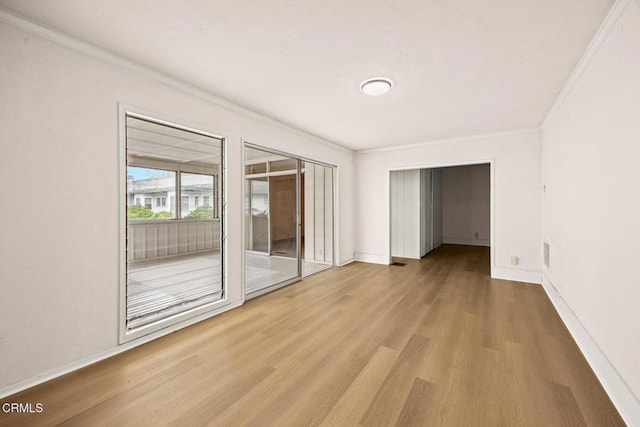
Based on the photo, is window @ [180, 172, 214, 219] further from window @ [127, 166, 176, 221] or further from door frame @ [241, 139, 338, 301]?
door frame @ [241, 139, 338, 301]

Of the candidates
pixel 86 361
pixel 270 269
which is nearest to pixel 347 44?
pixel 86 361

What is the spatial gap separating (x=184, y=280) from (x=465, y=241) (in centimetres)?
798

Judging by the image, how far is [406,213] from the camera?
21.1ft

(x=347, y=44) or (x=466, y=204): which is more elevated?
(x=347, y=44)

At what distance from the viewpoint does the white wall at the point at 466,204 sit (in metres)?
7.90

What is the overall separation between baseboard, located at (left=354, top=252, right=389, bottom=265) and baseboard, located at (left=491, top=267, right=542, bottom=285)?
201cm

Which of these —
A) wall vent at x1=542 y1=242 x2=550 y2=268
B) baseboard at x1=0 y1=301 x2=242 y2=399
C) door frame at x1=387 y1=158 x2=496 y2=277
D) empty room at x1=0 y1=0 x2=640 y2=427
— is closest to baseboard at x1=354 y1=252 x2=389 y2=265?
door frame at x1=387 y1=158 x2=496 y2=277

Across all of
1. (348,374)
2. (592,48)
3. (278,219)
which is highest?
(592,48)

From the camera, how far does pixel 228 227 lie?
317cm

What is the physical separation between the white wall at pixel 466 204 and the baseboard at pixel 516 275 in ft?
12.7

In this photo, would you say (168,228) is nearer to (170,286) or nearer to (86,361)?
(170,286)

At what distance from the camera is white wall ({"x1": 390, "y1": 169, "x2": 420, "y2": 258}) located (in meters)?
6.25

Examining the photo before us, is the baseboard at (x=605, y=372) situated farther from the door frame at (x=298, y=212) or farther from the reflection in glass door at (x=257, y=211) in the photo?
the reflection in glass door at (x=257, y=211)

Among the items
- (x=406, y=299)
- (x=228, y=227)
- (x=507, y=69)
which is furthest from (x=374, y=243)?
(x=507, y=69)
